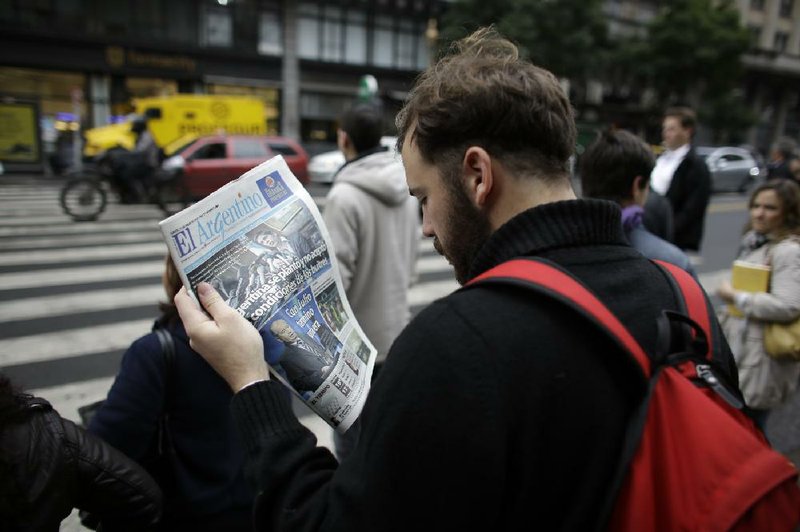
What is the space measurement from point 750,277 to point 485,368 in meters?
2.98

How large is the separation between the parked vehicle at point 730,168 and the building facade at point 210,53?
12.3 meters

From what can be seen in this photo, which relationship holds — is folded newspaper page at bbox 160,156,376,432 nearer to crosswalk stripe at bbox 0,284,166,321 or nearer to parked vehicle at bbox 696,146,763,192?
crosswalk stripe at bbox 0,284,166,321

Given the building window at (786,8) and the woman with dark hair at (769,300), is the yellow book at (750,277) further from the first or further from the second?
the building window at (786,8)

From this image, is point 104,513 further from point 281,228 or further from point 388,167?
point 388,167

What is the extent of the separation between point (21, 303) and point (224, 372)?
6.03 m

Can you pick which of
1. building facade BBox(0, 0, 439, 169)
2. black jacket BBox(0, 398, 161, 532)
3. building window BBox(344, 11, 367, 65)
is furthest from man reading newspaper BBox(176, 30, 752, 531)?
building window BBox(344, 11, 367, 65)

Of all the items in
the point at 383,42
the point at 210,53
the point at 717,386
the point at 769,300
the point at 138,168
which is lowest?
the point at 138,168

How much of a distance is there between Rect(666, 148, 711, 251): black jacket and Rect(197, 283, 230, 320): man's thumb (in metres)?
4.69

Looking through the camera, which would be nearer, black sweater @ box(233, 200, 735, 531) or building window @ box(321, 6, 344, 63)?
black sweater @ box(233, 200, 735, 531)

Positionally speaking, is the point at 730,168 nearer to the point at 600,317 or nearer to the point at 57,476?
the point at 600,317

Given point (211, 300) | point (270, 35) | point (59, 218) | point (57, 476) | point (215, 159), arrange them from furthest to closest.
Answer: point (270, 35)
point (215, 159)
point (59, 218)
point (57, 476)
point (211, 300)

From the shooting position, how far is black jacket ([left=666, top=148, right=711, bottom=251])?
493 cm

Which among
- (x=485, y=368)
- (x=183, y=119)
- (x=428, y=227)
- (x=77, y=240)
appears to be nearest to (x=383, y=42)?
(x=183, y=119)

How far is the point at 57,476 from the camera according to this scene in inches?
57.5
